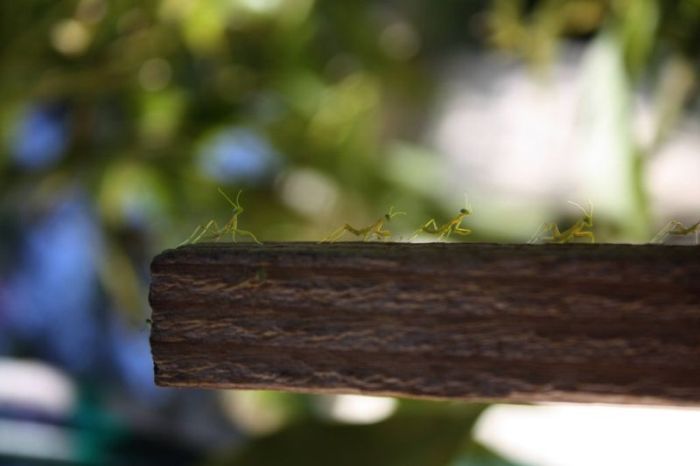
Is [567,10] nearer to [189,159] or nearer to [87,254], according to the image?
[189,159]

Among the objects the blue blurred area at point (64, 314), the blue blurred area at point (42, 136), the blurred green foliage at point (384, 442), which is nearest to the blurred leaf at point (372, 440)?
the blurred green foliage at point (384, 442)

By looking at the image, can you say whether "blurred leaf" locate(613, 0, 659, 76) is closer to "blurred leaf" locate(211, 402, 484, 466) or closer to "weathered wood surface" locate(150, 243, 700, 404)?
"blurred leaf" locate(211, 402, 484, 466)

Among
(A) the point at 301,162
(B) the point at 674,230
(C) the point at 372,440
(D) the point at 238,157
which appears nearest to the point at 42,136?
(D) the point at 238,157

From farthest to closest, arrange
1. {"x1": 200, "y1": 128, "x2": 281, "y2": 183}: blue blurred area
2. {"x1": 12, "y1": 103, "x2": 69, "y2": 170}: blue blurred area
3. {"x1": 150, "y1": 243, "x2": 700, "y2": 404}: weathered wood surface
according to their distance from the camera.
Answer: {"x1": 12, "y1": 103, "x2": 69, "y2": 170}: blue blurred area → {"x1": 200, "y1": 128, "x2": 281, "y2": 183}: blue blurred area → {"x1": 150, "y1": 243, "x2": 700, "y2": 404}: weathered wood surface

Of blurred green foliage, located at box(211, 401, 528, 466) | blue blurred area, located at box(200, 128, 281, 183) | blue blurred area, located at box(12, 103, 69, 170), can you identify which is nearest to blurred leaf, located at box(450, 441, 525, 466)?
blurred green foliage, located at box(211, 401, 528, 466)

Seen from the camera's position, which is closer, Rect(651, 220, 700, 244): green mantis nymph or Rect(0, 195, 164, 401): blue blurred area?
Rect(651, 220, 700, 244): green mantis nymph

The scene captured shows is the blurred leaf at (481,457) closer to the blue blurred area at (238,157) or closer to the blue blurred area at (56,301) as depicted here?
the blue blurred area at (238,157)

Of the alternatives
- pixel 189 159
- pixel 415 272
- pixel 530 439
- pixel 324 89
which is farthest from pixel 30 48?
pixel 415 272

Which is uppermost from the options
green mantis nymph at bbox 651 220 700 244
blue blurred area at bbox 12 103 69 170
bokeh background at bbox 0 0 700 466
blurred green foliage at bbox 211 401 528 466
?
blue blurred area at bbox 12 103 69 170
